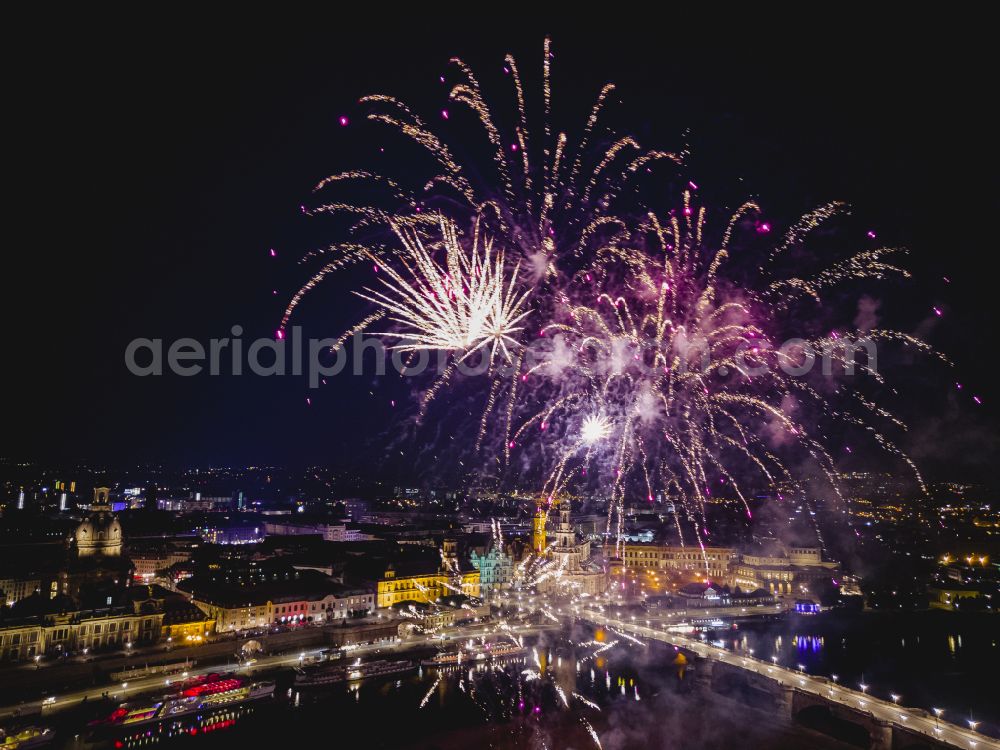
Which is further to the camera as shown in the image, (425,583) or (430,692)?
(425,583)

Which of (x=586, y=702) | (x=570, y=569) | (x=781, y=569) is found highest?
(x=570, y=569)

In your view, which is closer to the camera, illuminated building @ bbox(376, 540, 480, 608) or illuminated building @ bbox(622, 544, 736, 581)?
illuminated building @ bbox(376, 540, 480, 608)

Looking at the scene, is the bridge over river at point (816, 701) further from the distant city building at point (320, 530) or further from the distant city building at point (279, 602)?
the distant city building at point (320, 530)

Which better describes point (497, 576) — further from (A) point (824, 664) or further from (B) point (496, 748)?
(B) point (496, 748)

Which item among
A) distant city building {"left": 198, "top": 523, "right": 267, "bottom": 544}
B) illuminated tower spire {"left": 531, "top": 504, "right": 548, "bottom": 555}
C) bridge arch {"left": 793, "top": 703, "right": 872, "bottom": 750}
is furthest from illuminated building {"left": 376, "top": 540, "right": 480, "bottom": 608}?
distant city building {"left": 198, "top": 523, "right": 267, "bottom": 544}

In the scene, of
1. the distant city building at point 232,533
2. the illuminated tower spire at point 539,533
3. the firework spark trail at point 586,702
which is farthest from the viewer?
the distant city building at point 232,533

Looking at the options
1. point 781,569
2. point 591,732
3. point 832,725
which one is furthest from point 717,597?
point 591,732

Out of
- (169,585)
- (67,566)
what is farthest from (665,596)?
(67,566)

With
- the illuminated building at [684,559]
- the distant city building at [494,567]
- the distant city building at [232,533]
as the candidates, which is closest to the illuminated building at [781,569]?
the illuminated building at [684,559]

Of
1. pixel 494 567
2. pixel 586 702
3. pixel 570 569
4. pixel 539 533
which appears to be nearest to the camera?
pixel 586 702

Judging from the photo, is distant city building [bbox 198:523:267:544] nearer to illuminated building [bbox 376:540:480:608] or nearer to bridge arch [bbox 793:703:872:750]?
illuminated building [bbox 376:540:480:608]

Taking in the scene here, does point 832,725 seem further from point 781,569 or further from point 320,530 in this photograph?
point 320,530
